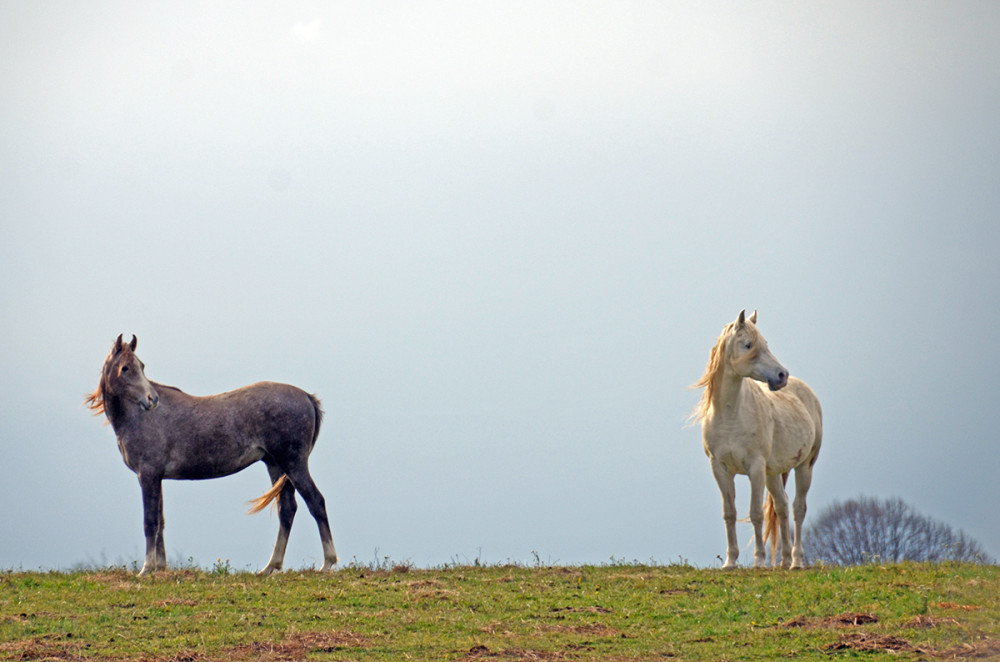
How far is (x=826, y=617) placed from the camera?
33.4 feet

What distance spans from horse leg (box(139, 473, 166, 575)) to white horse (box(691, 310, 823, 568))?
7112mm

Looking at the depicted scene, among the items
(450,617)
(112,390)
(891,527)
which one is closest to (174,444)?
(112,390)

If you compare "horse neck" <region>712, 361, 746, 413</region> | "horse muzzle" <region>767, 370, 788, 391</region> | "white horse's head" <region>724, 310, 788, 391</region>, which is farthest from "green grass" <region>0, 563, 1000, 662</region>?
"white horse's head" <region>724, 310, 788, 391</region>

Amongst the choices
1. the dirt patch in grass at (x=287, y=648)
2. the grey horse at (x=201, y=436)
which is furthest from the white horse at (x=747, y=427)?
the dirt patch in grass at (x=287, y=648)

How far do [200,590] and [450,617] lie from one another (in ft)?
10.5

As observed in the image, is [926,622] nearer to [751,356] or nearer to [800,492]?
[751,356]

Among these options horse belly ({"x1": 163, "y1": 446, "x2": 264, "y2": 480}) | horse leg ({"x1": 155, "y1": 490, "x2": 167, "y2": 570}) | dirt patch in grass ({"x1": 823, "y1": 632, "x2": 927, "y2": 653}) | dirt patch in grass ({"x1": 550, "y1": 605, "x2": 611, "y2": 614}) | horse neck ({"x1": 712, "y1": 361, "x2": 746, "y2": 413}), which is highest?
horse neck ({"x1": 712, "y1": 361, "x2": 746, "y2": 413})

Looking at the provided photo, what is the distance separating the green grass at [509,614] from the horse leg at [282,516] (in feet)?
3.07

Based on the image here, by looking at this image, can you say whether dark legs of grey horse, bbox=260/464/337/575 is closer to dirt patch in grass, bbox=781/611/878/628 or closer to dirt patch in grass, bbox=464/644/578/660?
dirt patch in grass, bbox=464/644/578/660

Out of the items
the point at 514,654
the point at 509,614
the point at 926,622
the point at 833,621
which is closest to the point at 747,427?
the point at 833,621

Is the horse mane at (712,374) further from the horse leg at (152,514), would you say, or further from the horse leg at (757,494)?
the horse leg at (152,514)

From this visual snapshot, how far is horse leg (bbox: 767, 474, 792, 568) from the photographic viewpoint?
14.4 m

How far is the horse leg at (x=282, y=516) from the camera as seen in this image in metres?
14.1

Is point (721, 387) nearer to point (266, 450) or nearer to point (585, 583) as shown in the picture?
point (585, 583)
